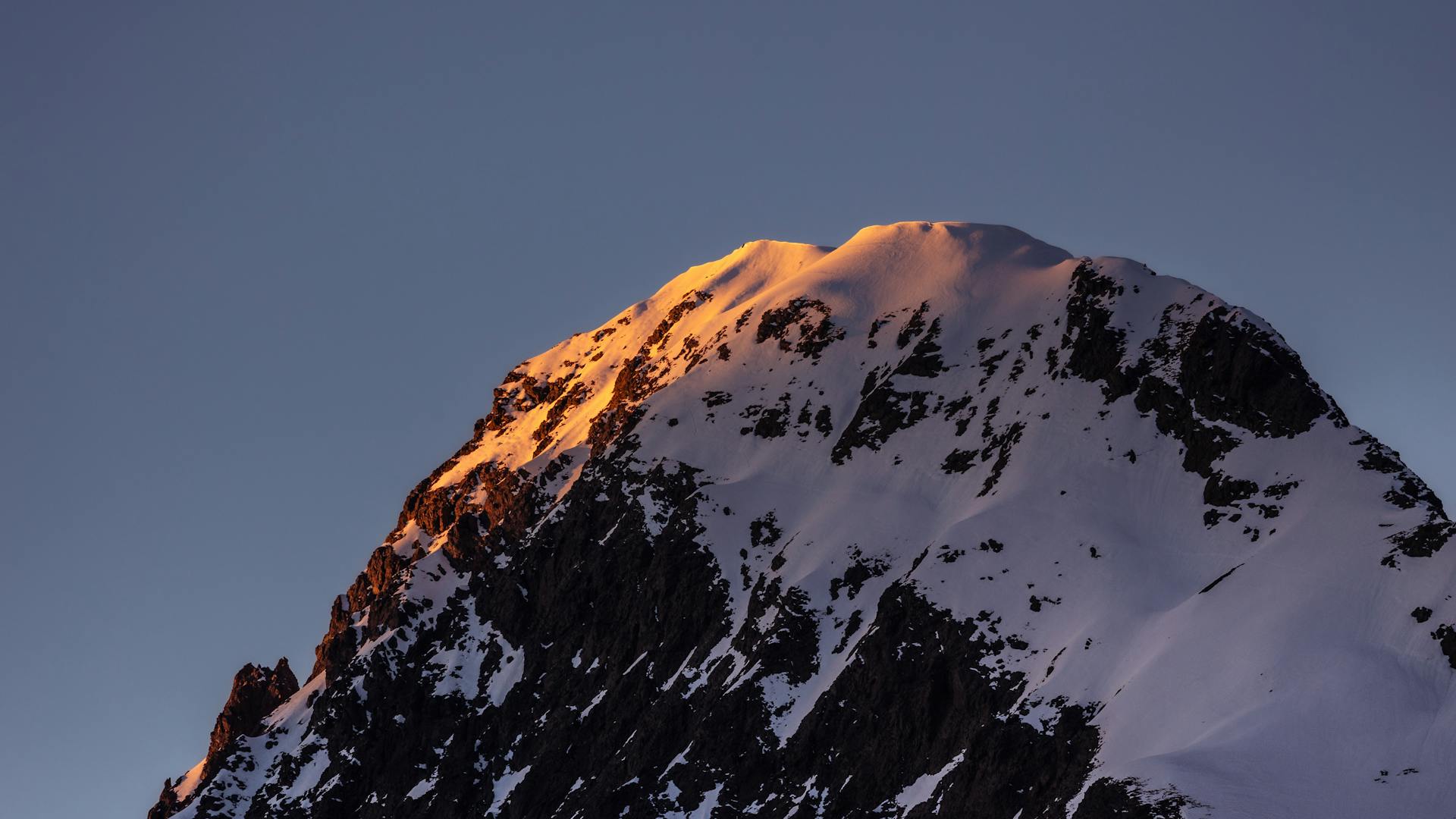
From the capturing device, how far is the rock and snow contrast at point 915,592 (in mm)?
111250

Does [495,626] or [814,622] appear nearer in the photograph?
[814,622]

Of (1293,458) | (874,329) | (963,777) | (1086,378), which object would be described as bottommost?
(963,777)

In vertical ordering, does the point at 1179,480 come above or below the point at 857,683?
above

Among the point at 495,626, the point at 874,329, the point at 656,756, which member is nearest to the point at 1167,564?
the point at 656,756

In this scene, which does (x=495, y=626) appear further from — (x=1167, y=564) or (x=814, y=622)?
(x=1167, y=564)

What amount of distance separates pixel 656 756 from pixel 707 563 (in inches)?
733

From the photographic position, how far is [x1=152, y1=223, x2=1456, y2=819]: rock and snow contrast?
111250mm

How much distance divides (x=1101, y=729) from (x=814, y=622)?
30224mm

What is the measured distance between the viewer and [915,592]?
133m

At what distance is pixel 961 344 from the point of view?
162 meters

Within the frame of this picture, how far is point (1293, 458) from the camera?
431 feet

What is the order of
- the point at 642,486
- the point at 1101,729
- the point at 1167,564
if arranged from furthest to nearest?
the point at 642,486
the point at 1167,564
the point at 1101,729

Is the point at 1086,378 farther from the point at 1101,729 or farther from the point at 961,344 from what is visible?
the point at 1101,729

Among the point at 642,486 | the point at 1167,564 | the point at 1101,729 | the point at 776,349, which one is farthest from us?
the point at 776,349
